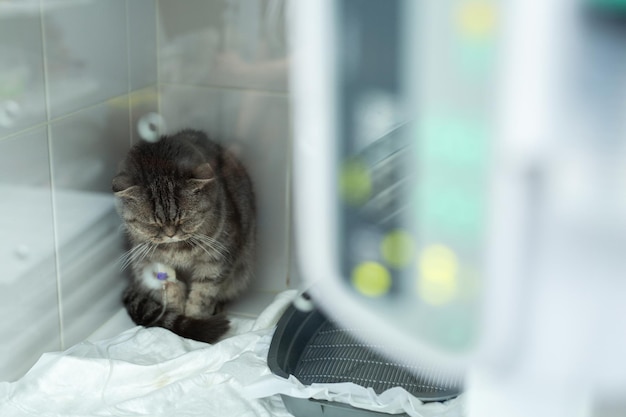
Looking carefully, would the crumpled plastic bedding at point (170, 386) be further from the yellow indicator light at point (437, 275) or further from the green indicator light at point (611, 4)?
the green indicator light at point (611, 4)

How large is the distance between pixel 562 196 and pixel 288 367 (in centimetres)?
90

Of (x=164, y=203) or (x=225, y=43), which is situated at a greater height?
(x=225, y=43)

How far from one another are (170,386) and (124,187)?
0.36 m

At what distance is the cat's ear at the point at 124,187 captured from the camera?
4.41 ft

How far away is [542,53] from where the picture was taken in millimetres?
414

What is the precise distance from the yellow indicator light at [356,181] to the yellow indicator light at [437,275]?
59 millimetres

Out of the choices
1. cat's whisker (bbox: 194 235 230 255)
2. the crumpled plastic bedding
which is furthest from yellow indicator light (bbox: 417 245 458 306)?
cat's whisker (bbox: 194 235 230 255)

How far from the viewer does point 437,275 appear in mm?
481

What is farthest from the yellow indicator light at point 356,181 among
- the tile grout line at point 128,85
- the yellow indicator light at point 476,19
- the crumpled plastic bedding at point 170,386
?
the tile grout line at point 128,85

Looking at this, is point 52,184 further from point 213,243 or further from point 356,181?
point 356,181

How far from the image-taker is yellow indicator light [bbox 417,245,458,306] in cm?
48

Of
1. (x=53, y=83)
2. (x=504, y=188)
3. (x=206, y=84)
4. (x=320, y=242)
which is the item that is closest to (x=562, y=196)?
(x=504, y=188)

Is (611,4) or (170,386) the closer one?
(611,4)

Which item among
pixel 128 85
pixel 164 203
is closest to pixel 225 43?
pixel 128 85
